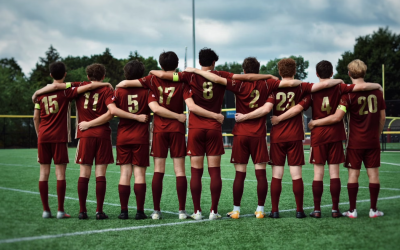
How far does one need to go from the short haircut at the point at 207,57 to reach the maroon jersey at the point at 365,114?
1.89 metres

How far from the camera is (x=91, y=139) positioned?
5.91m

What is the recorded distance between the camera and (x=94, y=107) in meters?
5.96

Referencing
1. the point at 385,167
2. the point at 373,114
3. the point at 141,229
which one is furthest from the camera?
the point at 385,167

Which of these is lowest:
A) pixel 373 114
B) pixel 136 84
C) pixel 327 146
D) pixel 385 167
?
pixel 385 167

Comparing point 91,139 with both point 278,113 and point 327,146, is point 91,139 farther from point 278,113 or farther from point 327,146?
A: point 327,146

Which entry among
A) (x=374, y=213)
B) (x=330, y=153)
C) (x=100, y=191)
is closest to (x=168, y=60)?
(x=100, y=191)

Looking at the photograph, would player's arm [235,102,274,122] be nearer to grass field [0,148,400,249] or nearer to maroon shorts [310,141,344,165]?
maroon shorts [310,141,344,165]

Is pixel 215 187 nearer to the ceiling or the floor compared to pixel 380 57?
nearer to the floor

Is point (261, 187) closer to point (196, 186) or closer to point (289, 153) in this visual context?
point (289, 153)

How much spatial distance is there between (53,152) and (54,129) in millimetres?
329

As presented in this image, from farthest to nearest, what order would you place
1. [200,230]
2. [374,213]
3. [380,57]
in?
[380,57] < [374,213] < [200,230]

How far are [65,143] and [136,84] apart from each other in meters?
1.33

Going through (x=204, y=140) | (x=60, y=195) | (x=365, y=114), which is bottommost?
(x=60, y=195)

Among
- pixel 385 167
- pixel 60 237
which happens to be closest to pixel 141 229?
pixel 60 237
